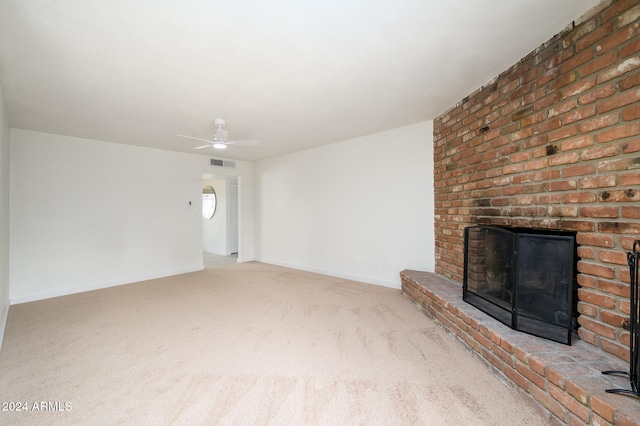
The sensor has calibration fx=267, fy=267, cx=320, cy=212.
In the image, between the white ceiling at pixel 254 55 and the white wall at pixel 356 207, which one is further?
the white wall at pixel 356 207

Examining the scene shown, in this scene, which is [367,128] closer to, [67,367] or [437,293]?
[437,293]

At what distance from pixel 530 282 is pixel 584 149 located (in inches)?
37.5

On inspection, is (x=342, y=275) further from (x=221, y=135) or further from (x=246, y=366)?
(x=221, y=135)

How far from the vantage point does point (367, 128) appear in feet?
13.1

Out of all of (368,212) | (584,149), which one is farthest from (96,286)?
(584,149)

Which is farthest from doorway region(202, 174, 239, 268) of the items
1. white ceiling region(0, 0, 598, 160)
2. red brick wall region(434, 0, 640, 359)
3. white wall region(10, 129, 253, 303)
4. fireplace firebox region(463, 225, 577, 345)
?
red brick wall region(434, 0, 640, 359)

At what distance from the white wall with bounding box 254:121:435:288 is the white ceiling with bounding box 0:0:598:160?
2.78 ft

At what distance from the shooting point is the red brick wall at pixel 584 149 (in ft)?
4.80

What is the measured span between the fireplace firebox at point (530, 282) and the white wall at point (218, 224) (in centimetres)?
641

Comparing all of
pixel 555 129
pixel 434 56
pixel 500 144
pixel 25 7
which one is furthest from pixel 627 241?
pixel 25 7

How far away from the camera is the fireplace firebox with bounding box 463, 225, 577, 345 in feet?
5.72

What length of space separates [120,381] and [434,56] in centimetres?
340

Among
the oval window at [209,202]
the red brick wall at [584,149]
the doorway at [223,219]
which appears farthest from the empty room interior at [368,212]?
the oval window at [209,202]

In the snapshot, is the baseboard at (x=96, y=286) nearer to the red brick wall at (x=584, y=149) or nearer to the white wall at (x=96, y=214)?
the white wall at (x=96, y=214)
